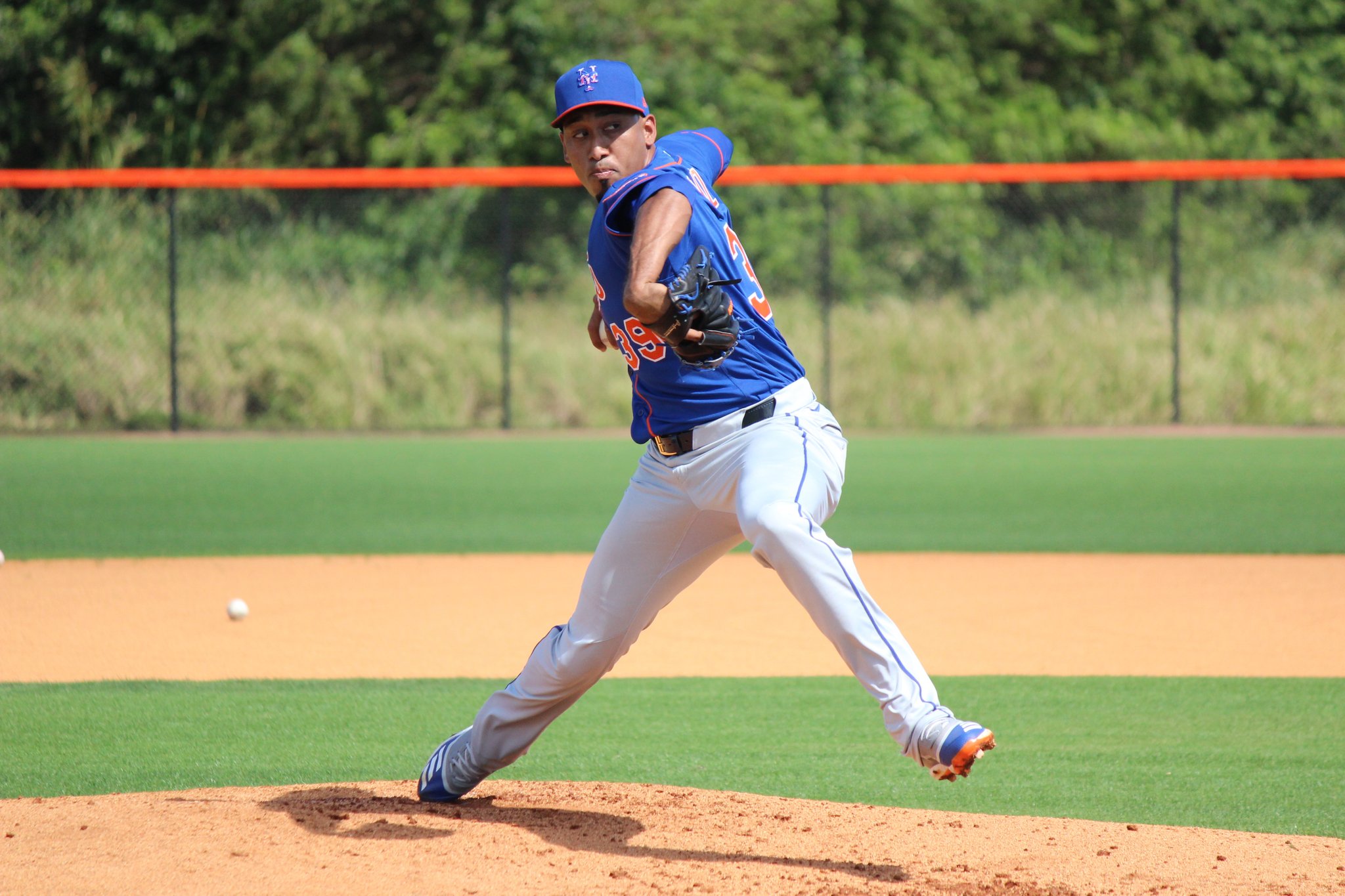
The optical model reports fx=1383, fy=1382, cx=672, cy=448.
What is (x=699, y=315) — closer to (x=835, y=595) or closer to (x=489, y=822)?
(x=835, y=595)

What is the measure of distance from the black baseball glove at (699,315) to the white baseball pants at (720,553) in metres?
0.28

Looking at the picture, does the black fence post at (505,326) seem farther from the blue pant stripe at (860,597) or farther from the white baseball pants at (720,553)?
the blue pant stripe at (860,597)

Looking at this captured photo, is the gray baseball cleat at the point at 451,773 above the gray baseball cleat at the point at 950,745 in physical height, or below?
below

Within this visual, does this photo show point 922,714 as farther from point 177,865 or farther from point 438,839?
point 177,865

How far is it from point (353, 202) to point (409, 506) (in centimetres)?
861

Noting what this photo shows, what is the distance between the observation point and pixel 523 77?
68.6ft

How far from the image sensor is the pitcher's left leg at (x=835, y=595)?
285cm

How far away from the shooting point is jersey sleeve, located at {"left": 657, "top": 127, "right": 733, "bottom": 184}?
3531 millimetres

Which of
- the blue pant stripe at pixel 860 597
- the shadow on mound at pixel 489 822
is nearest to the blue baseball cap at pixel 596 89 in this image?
the blue pant stripe at pixel 860 597

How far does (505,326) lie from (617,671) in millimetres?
9830

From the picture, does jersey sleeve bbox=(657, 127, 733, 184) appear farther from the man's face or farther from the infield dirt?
the infield dirt

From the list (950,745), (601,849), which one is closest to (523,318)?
(601,849)

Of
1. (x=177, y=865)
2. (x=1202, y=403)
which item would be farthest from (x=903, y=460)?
(x=177, y=865)

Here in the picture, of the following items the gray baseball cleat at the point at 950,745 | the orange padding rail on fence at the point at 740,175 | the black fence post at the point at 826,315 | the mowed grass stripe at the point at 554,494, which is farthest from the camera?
the black fence post at the point at 826,315
